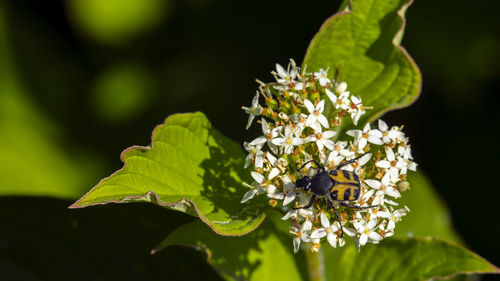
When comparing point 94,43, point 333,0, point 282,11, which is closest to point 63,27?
point 94,43

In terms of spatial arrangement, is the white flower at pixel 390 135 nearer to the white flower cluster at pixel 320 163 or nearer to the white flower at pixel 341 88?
the white flower cluster at pixel 320 163

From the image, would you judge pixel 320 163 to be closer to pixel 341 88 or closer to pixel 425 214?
pixel 341 88

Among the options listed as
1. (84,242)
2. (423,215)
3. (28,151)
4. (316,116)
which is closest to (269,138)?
(316,116)

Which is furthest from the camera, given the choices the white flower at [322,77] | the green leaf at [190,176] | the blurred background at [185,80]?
the blurred background at [185,80]

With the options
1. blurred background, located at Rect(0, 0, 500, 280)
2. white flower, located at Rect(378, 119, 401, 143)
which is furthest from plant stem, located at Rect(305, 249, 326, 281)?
blurred background, located at Rect(0, 0, 500, 280)

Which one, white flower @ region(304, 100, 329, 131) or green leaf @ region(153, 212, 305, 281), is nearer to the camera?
white flower @ region(304, 100, 329, 131)

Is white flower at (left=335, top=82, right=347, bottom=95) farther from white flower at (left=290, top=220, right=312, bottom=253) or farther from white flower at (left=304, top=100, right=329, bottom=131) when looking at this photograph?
white flower at (left=290, top=220, right=312, bottom=253)

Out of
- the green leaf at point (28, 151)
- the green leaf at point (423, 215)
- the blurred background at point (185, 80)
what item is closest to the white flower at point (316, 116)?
the green leaf at point (423, 215)
